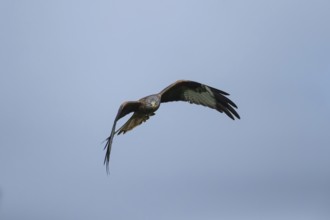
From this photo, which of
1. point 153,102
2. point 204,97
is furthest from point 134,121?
point 204,97

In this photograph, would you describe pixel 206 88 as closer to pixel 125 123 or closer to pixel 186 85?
pixel 186 85

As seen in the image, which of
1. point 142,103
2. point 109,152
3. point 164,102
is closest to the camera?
point 109,152

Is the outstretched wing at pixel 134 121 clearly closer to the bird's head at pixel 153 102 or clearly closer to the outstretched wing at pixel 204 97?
the bird's head at pixel 153 102

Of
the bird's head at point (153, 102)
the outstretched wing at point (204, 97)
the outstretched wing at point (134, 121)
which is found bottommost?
the outstretched wing at point (134, 121)

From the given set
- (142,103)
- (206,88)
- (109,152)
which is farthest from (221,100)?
(109,152)

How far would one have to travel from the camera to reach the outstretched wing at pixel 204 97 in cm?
2666

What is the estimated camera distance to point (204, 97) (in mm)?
27016

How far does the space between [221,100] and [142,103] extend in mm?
3565

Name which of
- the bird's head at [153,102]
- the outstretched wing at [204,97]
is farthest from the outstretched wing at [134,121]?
the outstretched wing at [204,97]

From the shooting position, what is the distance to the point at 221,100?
26953 mm

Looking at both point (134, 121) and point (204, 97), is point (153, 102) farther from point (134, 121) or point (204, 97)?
point (204, 97)

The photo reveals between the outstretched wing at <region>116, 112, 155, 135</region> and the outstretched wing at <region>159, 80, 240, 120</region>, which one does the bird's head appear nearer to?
the outstretched wing at <region>116, 112, 155, 135</region>

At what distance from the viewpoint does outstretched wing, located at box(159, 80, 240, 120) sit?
1049 inches

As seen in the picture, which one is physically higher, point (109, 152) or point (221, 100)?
point (221, 100)
